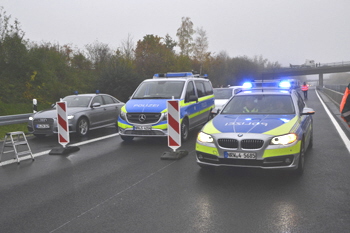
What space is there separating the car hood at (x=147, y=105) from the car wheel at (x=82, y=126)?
8.62 ft

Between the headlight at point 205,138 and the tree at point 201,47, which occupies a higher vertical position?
the tree at point 201,47

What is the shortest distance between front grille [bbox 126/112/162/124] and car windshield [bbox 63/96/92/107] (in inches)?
145

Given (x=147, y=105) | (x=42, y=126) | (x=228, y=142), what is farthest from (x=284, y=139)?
(x=42, y=126)

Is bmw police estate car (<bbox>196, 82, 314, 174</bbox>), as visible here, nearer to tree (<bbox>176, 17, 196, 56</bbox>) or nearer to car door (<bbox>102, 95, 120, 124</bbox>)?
car door (<bbox>102, 95, 120, 124</bbox>)

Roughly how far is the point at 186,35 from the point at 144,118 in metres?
57.7

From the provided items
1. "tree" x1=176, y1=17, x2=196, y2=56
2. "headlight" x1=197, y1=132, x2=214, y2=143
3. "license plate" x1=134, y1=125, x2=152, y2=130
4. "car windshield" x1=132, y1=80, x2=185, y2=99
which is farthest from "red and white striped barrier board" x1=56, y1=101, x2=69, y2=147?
"tree" x1=176, y1=17, x2=196, y2=56

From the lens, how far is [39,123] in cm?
1177

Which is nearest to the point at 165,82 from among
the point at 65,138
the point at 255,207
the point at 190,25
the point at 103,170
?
the point at 65,138

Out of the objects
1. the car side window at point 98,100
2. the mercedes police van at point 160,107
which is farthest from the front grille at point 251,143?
the car side window at point 98,100

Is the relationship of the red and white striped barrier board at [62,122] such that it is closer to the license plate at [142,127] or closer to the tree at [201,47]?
the license plate at [142,127]

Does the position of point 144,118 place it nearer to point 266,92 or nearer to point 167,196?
point 266,92

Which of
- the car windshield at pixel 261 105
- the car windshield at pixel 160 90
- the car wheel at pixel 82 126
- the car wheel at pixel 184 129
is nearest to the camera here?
the car windshield at pixel 261 105

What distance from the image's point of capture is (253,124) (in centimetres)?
647

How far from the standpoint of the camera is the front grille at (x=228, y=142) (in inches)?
236
